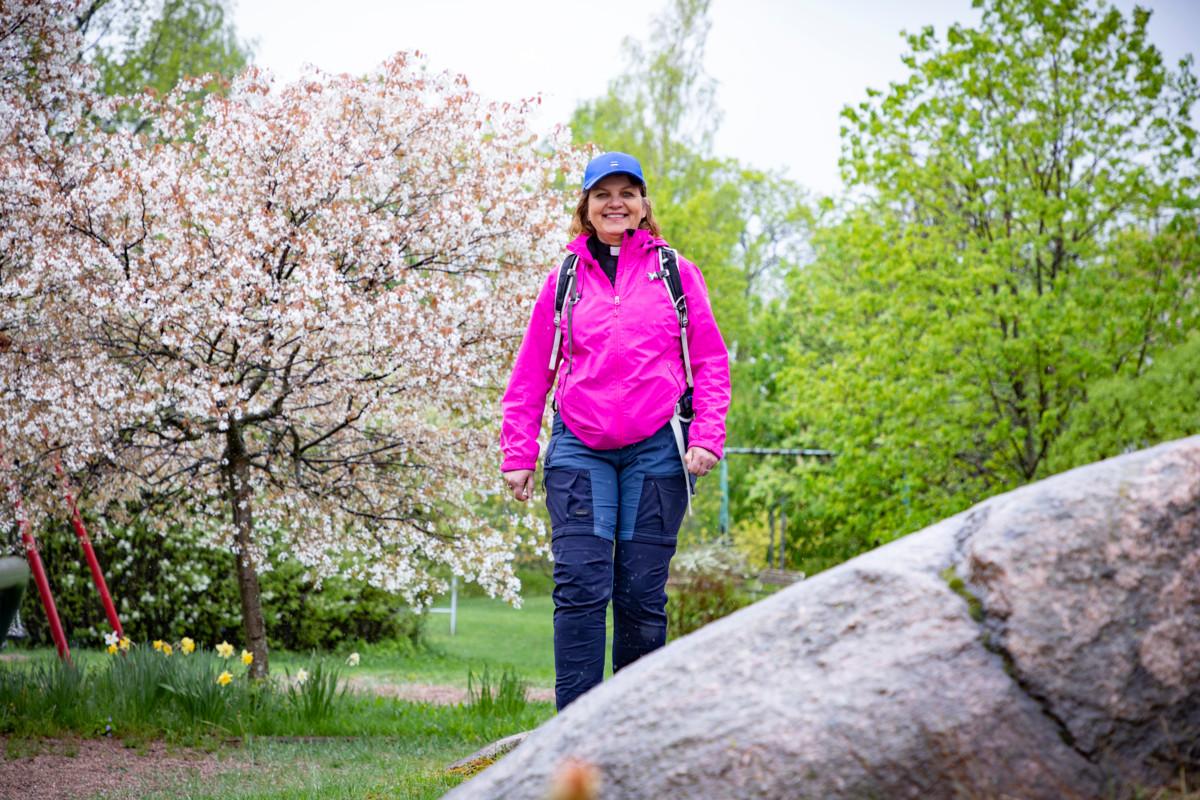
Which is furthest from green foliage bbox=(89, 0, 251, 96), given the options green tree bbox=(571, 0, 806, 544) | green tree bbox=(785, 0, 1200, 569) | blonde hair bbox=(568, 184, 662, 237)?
blonde hair bbox=(568, 184, 662, 237)

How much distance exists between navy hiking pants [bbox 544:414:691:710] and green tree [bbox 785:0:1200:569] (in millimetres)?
7002

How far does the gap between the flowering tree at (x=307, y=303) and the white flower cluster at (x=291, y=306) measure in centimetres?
2

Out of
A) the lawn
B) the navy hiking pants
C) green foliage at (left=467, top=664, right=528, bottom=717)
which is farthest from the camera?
green foliage at (left=467, top=664, right=528, bottom=717)

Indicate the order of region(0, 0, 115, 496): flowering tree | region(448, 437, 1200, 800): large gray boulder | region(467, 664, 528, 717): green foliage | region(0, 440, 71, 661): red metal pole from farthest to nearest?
1. region(467, 664, 528, 717): green foliage
2. region(0, 440, 71, 661): red metal pole
3. region(0, 0, 115, 496): flowering tree
4. region(448, 437, 1200, 800): large gray boulder

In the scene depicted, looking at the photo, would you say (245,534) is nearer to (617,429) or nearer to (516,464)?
(516,464)

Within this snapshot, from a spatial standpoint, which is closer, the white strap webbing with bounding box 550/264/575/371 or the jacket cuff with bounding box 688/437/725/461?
the jacket cuff with bounding box 688/437/725/461

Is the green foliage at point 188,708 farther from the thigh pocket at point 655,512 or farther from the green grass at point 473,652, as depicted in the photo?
the thigh pocket at point 655,512

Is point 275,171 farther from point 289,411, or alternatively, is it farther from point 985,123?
point 985,123

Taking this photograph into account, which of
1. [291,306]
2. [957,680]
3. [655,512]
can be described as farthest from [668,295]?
[291,306]

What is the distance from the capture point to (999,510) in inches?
94.9

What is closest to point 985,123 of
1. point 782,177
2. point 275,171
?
point 275,171

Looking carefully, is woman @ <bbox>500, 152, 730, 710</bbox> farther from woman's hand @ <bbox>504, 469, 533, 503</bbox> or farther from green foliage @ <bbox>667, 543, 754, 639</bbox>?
green foliage @ <bbox>667, 543, 754, 639</bbox>

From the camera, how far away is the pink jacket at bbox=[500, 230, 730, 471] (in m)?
3.68

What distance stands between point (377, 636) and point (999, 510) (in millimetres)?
10869
